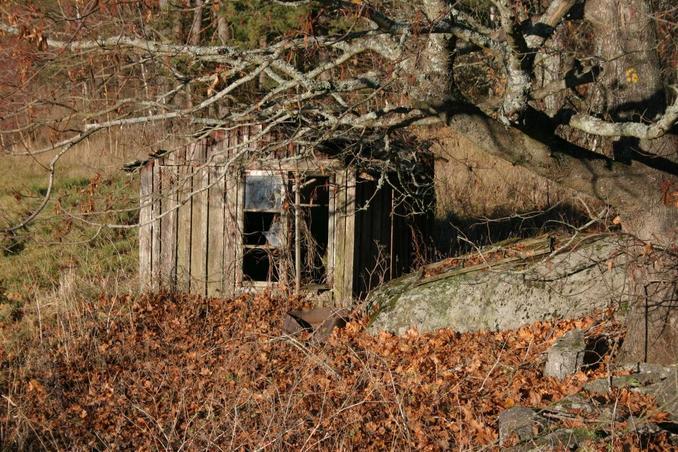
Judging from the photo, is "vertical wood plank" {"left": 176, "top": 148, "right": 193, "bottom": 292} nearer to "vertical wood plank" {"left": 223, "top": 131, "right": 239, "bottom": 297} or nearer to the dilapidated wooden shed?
the dilapidated wooden shed

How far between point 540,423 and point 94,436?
4.05 m

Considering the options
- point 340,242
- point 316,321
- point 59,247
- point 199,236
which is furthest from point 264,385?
point 59,247

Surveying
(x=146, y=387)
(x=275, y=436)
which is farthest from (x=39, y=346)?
(x=275, y=436)

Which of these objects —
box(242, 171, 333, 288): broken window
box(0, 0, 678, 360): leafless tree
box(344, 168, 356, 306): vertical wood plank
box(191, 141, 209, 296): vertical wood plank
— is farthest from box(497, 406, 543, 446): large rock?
box(191, 141, 209, 296): vertical wood plank

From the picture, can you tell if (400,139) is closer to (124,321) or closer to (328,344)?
(328,344)

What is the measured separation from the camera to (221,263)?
11328 millimetres

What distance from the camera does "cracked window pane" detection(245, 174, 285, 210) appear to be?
1106cm

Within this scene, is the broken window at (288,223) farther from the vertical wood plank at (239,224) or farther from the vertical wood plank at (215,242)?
the vertical wood plank at (215,242)

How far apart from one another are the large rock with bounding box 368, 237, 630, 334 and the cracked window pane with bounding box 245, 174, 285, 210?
2222mm

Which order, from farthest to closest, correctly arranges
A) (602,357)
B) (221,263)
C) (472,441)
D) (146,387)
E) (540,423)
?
(221,263), (146,387), (602,357), (472,441), (540,423)

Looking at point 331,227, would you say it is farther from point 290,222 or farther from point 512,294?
point 512,294

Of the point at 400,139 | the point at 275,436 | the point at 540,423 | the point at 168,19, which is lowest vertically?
the point at 275,436

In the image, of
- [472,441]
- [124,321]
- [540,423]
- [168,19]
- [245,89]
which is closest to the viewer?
[540,423]

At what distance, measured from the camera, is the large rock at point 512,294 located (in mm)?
8617
